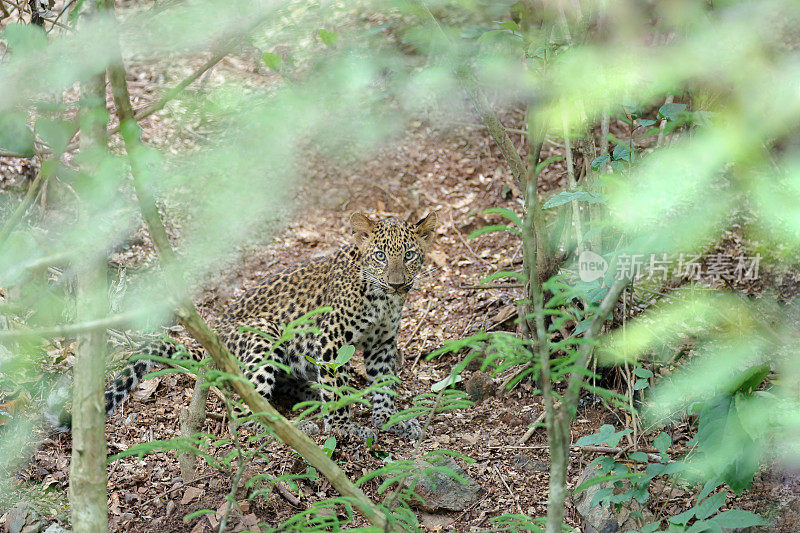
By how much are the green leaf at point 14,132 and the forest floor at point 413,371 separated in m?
2.19

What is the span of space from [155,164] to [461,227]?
22.7 feet

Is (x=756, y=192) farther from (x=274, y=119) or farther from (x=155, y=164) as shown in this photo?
(x=155, y=164)

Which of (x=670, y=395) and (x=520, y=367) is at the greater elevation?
(x=670, y=395)

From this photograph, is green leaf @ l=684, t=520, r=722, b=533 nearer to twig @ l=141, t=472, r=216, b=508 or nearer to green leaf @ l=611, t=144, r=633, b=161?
green leaf @ l=611, t=144, r=633, b=161

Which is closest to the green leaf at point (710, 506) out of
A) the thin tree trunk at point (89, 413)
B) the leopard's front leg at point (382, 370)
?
the thin tree trunk at point (89, 413)

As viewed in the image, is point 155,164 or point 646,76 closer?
point 155,164

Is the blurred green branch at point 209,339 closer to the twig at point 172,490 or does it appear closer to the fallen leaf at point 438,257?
the twig at point 172,490

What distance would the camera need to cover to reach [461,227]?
8469mm

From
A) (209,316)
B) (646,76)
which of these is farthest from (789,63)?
(209,316)

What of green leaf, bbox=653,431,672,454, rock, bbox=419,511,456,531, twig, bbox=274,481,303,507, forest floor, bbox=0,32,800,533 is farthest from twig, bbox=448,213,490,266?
green leaf, bbox=653,431,672,454

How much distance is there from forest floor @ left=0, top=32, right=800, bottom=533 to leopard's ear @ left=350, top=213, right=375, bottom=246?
77 cm

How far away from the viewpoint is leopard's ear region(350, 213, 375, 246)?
5.98 meters

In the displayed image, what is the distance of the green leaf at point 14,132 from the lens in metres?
1.80

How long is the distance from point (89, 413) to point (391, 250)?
3.75m
